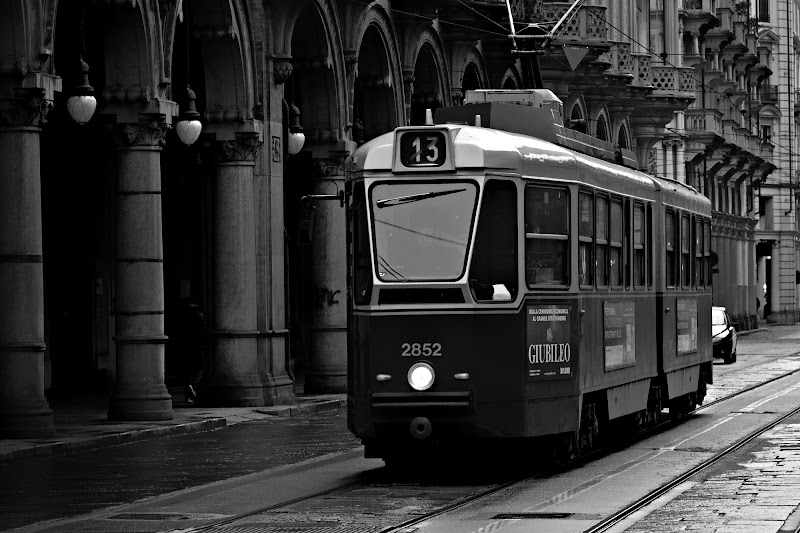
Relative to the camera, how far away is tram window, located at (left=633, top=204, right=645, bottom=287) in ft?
64.8

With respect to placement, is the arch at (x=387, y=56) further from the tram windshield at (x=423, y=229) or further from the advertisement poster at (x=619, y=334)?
the tram windshield at (x=423, y=229)

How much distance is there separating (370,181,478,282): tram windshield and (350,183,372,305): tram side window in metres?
0.17

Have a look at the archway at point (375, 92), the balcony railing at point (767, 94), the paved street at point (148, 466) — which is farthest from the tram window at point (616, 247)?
the balcony railing at point (767, 94)

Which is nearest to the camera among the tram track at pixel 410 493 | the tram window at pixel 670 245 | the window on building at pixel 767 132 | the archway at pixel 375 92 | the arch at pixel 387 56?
the tram track at pixel 410 493

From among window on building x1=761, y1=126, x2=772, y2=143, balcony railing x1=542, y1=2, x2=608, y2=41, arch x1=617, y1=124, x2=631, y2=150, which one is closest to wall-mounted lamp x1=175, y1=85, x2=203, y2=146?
balcony railing x1=542, y1=2, x2=608, y2=41

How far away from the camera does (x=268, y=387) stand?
26750 millimetres

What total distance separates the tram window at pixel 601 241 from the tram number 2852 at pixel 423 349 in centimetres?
273

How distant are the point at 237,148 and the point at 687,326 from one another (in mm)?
7094

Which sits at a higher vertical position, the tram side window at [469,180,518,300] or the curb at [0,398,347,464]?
the tram side window at [469,180,518,300]

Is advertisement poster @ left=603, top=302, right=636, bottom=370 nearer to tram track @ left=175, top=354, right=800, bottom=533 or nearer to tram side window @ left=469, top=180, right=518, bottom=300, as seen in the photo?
tram track @ left=175, top=354, right=800, bottom=533

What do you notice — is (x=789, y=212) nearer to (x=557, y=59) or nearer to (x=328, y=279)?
(x=557, y=59)

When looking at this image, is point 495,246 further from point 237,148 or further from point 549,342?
point 237,148

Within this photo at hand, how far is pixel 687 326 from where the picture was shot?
2348 centimetres

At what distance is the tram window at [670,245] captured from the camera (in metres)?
21.7
